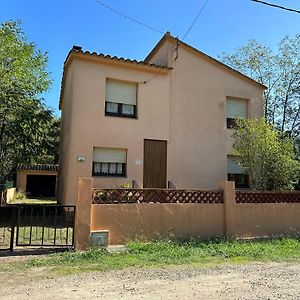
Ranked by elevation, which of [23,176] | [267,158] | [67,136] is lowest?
[23,176]

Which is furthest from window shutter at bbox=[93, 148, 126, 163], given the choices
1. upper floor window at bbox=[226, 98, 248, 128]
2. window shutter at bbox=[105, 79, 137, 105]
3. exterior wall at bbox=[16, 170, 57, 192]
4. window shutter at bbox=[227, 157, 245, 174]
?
exterior wall at bbox=[16, 170, 57, 192]

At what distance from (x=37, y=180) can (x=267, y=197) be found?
26.7m

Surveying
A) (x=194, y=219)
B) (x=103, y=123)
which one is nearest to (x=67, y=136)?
(x=103, y=123)

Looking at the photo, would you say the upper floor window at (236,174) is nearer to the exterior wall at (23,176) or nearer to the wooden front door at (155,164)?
the wooden front door at (155,164)

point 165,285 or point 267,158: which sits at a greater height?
point 267,158

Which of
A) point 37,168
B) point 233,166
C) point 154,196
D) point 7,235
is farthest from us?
point 37,168

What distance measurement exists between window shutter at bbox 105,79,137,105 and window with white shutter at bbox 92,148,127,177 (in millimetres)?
2159

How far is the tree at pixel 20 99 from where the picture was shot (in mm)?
12211

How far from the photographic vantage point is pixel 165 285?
6109 mm

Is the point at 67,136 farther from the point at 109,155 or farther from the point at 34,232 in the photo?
the point at 34,232

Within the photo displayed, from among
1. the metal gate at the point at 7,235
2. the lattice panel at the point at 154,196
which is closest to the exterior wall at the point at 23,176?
the metal gate at the point at 7,235

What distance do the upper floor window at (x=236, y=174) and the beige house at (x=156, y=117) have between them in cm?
5

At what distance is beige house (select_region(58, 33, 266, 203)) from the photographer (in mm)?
13875

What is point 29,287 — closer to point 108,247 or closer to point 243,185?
point 108,247
